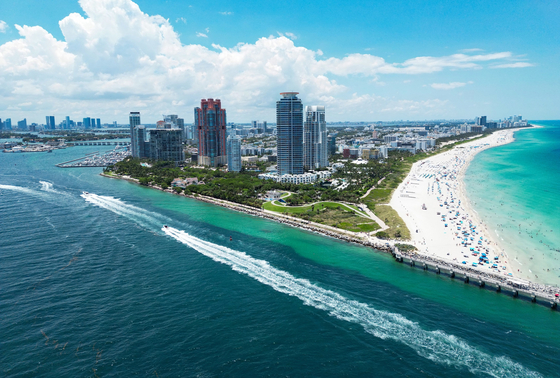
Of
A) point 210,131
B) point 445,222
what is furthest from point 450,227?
point 210,131

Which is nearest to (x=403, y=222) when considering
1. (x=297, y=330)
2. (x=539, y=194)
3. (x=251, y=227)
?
(x=251, y=227)

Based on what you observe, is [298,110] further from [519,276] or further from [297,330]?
[297,330]

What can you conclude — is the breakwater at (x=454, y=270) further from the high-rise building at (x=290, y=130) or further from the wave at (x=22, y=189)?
the wave at (x=22, y=189)

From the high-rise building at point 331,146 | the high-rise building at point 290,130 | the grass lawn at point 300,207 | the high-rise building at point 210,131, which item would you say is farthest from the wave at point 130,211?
the high-rise building at point 331,146

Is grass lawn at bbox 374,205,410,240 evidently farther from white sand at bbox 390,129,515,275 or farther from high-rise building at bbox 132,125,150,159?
high-rise building at bbox 132,125,150,159

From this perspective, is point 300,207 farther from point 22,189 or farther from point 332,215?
point 22,189

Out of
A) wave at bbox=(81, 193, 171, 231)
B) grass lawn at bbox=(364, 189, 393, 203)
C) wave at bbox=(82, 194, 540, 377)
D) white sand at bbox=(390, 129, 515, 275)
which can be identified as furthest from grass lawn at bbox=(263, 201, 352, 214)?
wave at bbox=(82, 194, 540, 377)
